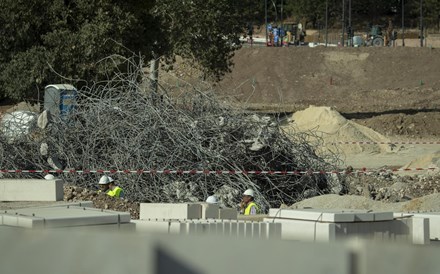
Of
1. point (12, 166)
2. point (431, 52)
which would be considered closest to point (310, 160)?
point (12, 166)

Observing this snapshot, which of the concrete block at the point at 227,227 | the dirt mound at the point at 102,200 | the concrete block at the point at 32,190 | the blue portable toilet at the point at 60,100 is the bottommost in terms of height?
the dirt mound at the point at 102,200

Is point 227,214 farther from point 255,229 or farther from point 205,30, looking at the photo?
point 205,30

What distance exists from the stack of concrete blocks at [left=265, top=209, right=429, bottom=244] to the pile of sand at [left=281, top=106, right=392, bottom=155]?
23.7m

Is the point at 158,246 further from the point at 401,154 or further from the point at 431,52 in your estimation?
the point at 431,52

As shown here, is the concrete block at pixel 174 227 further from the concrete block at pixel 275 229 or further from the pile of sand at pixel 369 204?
the pile of sand at pixel 369 204

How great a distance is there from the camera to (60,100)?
80.5 feet

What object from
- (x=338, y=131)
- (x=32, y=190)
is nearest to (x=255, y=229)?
(x=32, y=190)

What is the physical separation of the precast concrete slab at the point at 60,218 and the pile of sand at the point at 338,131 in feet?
81.6

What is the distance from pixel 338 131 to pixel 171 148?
15562 mm

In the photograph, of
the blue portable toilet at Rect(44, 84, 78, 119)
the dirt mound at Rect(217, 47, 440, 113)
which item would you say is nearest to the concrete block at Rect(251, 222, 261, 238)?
the blue portable toilet at Rect(44, 84, 78, 119)

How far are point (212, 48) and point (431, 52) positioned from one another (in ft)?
80.2

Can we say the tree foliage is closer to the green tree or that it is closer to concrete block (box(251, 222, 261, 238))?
the green tree

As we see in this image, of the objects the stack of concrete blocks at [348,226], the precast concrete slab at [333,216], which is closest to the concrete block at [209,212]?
the stack of concrete blocks at [348,226]

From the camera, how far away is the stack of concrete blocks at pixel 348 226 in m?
7.62
